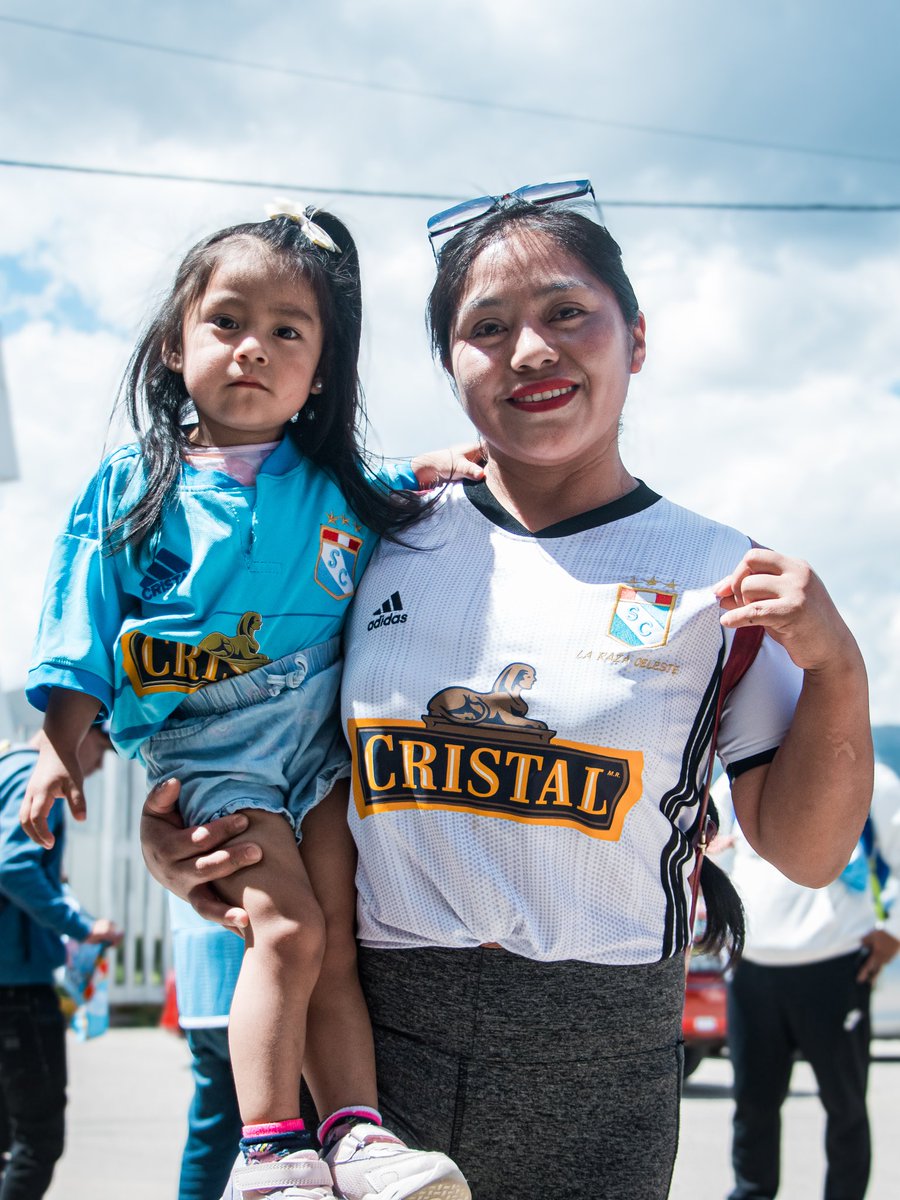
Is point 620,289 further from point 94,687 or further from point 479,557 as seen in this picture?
point 94,687

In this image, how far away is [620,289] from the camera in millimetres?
2084

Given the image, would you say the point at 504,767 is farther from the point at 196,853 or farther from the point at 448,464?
the point at 448,464

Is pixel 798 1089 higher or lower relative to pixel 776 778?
lower

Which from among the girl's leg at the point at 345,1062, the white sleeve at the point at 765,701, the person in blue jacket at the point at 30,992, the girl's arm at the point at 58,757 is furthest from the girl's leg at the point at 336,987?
the person in blue jacket at the point at 30,992

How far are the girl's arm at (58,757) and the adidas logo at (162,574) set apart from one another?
189mm

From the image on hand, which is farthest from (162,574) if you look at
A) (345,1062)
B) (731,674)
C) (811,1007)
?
(811,1007)

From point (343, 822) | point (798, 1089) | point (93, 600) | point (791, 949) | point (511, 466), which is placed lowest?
point (798, 1089)

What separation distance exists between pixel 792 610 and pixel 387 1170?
2.82 ft

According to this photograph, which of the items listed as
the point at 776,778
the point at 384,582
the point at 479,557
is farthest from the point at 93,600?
the point at 776,778

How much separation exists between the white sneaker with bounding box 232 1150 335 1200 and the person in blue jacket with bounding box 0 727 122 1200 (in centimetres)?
295

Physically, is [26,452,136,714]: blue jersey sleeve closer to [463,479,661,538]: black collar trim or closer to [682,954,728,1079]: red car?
[463,479,661,538]: black collar trim

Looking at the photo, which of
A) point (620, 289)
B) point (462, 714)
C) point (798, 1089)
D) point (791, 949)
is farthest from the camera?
point (798, 1089)

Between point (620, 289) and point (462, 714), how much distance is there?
0.77 meters

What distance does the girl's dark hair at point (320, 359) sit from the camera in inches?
89.7
